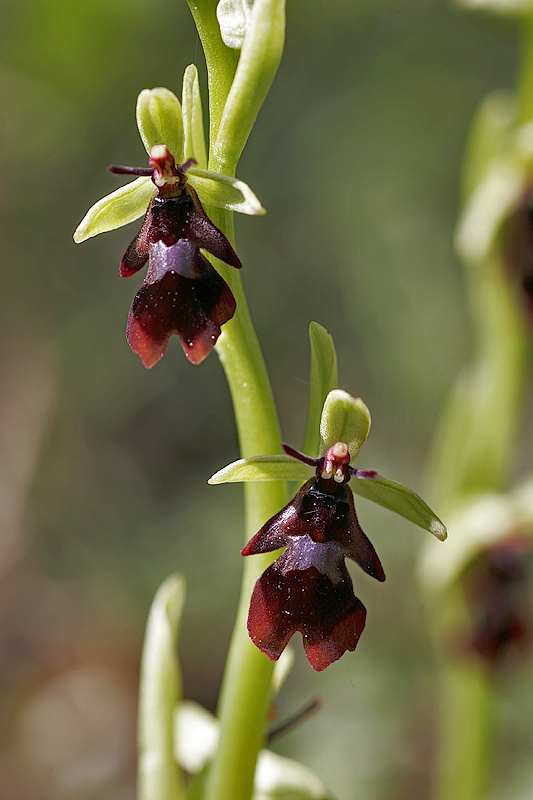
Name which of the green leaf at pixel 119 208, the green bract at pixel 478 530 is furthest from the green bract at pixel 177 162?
the green bract at pixel 478 530

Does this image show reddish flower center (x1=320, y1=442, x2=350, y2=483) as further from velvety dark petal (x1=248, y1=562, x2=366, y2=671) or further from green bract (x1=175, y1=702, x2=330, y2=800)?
green bract (x1=175, y1=702, x2=330, y2=800)

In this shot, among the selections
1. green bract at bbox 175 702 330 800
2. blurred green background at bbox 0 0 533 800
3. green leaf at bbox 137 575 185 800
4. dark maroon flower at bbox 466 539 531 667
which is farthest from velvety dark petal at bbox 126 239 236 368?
blurred green background at bbox 0 0 533 800

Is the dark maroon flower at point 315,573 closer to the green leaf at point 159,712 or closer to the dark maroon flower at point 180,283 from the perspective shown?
the dark maroon flower at point 180,283

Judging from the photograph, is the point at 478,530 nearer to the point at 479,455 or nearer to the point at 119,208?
the point at 479,455

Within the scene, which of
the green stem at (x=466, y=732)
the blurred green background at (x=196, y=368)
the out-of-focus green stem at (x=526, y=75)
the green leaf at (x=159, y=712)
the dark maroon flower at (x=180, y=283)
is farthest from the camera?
the blurred green background at (x=196, y=368)

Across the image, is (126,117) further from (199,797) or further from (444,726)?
(199,797)

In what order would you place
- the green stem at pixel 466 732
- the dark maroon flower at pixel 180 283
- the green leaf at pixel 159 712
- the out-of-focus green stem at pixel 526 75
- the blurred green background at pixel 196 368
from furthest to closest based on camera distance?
the blurred green background at pixel 196 368
the green stem at pixel 466 732
the out-of-focus green stem at pixel 526 75
the green leaf at pixel 159 712
the dark maroon flower at pixel 180 283

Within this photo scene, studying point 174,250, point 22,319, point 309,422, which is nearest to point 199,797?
point 309,422
